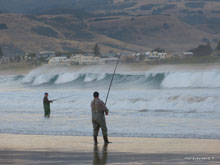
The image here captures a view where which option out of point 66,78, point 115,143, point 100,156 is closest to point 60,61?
point 66,78

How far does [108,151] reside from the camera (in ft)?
38.4

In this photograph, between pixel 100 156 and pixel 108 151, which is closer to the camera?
pixel 100 156

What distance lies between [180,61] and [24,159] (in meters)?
85.9

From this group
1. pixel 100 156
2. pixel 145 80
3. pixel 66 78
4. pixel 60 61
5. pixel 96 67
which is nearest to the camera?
pixel 100 156

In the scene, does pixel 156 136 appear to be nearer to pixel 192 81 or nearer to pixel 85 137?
pixel 85 137

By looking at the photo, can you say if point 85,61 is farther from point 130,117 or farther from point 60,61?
point 130,117

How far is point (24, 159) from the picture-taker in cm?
1070

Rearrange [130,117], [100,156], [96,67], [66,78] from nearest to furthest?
[100,156]
[130,117]
[66,78]
[96,67]

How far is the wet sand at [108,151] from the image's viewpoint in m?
10.5

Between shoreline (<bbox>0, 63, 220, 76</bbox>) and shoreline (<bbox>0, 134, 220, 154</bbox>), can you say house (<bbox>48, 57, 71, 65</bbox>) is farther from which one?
shoreline (<bbox>0, 134, 220, 154</bbox>)

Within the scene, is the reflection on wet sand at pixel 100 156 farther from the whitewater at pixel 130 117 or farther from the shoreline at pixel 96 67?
the shoreline at pixel 96 67

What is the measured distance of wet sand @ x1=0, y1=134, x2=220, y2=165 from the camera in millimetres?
10477

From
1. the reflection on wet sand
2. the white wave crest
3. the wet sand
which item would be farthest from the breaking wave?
the reflection on wet sand

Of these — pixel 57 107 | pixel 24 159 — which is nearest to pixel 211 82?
pixel 57 107
